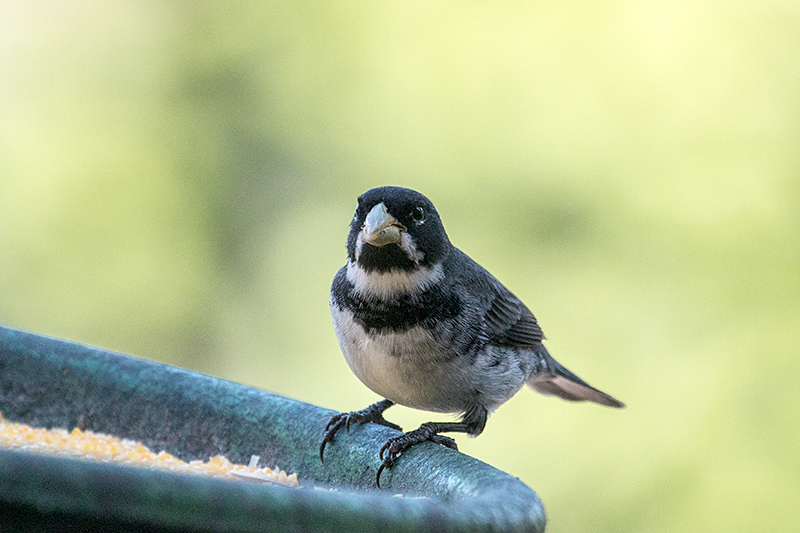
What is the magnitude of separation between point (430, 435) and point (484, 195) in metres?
3.40

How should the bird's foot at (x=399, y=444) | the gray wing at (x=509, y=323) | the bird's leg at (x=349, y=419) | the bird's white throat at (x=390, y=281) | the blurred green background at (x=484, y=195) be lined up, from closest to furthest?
the bird's foot at (x=399, y=444) → the bird's leg at (x=349, y=419) → the bird's white throat at (x=390, y=281) → the gray wing at (x=509, y=323) → the blurred green background at (x=484, y=195)

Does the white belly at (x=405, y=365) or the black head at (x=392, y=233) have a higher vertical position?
the black head at (x=392, y=233)

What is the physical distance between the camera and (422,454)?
2.27 m

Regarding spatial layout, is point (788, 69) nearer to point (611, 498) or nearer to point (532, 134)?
point (532, 134)

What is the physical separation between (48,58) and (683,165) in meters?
4.36

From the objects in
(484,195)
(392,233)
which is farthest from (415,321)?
(484,195)

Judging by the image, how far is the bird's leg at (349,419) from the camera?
246cm

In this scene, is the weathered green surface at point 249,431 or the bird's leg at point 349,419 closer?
the weathered green surface at point 249,431

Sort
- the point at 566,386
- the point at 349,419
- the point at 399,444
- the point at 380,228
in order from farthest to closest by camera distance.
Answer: the point at 566,386 < the point at 380,228 < the point at 349,419 < the point at 399,444

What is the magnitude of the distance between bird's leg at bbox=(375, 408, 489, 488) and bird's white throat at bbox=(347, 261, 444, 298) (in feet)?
1.36

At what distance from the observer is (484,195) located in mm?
5902

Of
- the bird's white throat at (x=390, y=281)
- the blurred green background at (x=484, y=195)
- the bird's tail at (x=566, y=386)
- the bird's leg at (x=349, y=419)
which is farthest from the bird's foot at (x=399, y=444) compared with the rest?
the blurred green background at (x=484, y=195)

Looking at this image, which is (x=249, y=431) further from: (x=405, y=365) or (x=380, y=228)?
(x=380, y=228)

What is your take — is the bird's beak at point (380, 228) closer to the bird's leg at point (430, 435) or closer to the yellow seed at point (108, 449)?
the bird's leg at point (430, 435)
